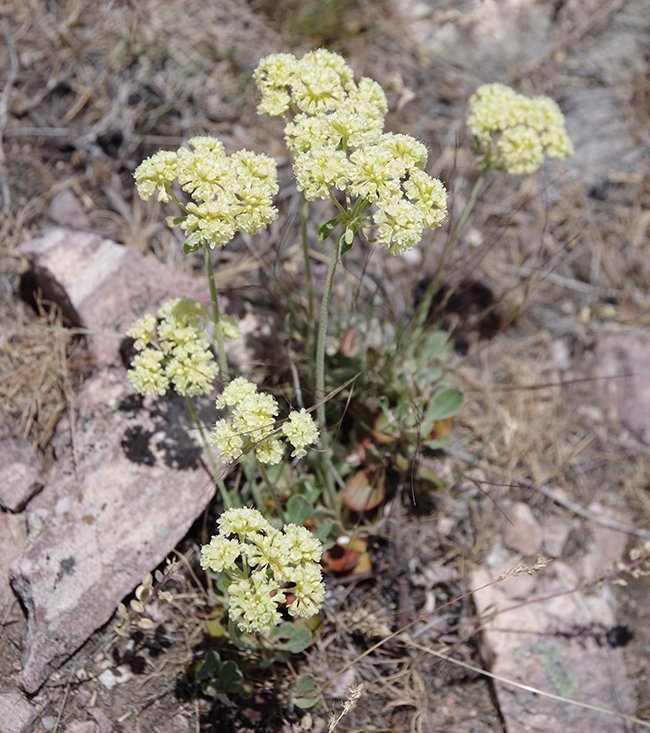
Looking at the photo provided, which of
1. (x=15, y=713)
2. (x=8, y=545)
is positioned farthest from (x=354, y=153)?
(x=15, y=713)

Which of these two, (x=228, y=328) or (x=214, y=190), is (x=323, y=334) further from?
(x=214, y=190)

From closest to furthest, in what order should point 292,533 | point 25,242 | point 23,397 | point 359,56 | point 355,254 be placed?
point 292,533 → point 23,397 → point 25,242 → point 355,254 → point 359,56

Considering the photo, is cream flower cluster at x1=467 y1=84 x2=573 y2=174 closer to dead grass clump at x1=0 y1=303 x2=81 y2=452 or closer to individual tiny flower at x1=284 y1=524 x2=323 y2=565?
individual tiny flower at x1=284 y1=524 x2=323 y2=565

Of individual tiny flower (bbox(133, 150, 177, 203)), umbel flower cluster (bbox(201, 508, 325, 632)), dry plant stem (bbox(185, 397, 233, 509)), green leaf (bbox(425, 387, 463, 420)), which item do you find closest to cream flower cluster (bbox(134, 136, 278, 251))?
individual tiny flower (bbox(133, 150, 177, 203))

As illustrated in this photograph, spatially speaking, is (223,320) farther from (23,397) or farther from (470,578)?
(470,578)

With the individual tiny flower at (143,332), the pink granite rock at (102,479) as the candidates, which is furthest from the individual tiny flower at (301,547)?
the individual tiny flower at (143,332)

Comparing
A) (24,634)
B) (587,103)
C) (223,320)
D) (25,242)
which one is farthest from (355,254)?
(24,634)
